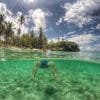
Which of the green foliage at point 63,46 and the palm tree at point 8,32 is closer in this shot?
the palm tree at point 8,32

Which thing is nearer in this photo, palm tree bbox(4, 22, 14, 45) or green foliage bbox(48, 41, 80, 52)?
palm tree bbox(4, 22, 14, 45)

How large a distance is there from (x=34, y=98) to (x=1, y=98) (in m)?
1.28

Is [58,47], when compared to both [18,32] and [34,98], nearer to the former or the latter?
[18,32]

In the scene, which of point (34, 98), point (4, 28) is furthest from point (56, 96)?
point (4, 28)

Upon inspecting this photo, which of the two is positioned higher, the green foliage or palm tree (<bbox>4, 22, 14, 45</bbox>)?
palm tree (<bbox>4, 22, 14, 45</bbox>)

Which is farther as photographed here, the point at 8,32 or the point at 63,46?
the point at 63,46

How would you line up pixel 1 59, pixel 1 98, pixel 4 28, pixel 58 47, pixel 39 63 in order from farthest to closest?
pixel 58 47
pixel 4 28
pixel 1 59
pixel 39 63
pixel 1 98

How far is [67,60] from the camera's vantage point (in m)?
44.1

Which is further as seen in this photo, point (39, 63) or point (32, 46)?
point (32, 46)

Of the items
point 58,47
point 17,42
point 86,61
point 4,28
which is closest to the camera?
point 86,61

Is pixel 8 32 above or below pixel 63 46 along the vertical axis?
above

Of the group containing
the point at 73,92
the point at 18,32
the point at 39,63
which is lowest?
the point at 73,92

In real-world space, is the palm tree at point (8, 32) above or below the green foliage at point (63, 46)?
above

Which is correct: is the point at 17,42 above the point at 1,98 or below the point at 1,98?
above
